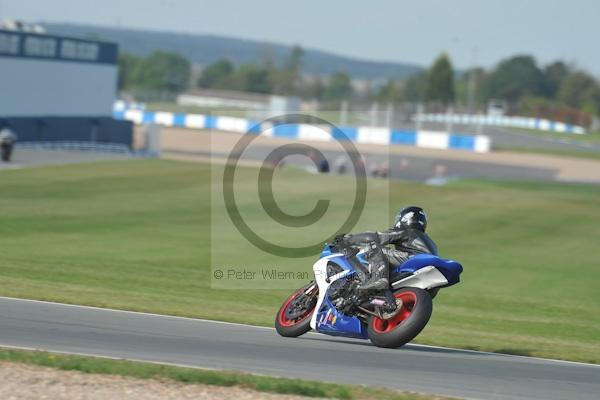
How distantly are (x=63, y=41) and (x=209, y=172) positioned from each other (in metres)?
19.5

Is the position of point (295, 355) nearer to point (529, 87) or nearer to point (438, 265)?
point (438, 265)

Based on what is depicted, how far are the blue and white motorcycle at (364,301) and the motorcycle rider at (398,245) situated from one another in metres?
0.11

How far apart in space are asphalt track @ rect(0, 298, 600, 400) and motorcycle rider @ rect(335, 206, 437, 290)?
30.3 inches

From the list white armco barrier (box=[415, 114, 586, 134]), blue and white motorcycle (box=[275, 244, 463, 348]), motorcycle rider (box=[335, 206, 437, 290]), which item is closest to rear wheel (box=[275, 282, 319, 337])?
blue and white motorcycle (box=[275, 244, 463, 348])

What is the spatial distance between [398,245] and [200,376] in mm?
3017

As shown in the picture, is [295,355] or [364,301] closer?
[295,355]

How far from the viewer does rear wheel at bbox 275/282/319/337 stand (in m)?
11.6

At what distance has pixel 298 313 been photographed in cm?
1167

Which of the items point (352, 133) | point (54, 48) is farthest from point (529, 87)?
point (54, 48)

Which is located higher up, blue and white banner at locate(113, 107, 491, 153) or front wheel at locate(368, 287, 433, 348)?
front wheel at locate(368, 287, 433, 348)

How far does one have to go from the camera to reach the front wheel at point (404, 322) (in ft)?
33.4

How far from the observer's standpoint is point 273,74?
19988 centimetres

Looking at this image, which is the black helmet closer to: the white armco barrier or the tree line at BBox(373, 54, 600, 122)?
the white armco barrier

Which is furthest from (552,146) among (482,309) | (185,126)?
(482,309)
